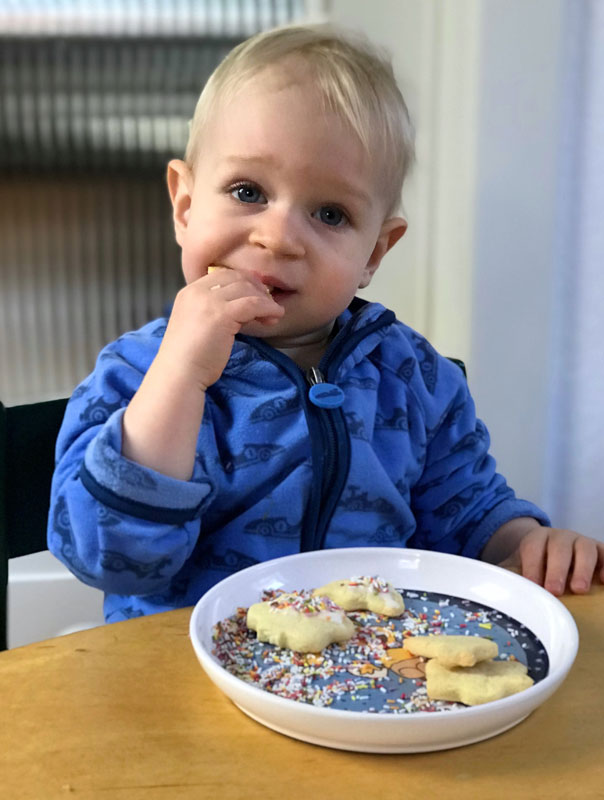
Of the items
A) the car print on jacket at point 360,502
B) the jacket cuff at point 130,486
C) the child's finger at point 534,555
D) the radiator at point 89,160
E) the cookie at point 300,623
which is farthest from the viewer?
the radiator at point 89,160

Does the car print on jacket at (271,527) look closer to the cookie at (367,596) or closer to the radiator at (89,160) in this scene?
the cookie at (367,596)

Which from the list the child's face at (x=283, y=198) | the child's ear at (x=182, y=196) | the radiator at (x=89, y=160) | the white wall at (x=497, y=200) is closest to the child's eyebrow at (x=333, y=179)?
the child's face at (x=283, y=198)

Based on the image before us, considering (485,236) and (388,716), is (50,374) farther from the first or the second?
(388,716)

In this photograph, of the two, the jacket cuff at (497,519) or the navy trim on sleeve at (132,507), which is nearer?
the navy trim on sleeve at (132,507)

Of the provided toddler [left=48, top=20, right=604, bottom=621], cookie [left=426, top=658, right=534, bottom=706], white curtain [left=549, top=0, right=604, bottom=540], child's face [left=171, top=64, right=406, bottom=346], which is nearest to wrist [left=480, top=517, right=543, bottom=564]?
toddler [left=48, top=20, right=604, bottom=621]

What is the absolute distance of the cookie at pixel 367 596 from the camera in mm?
715

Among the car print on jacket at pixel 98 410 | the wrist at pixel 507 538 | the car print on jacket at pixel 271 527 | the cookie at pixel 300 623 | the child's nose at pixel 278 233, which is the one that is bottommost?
the wrist at pixel 507 538

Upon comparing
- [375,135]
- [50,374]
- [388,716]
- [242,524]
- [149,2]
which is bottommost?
[50,374]

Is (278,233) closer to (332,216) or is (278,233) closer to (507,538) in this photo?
(332,216)

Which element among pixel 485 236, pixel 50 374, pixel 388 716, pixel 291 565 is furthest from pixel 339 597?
pixel 50 374

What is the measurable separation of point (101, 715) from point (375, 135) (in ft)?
2.29

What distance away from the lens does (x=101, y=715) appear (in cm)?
58

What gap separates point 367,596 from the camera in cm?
72

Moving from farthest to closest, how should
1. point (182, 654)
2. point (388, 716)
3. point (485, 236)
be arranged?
point (485, 236)
point (182, 654)
point (388, 716)
